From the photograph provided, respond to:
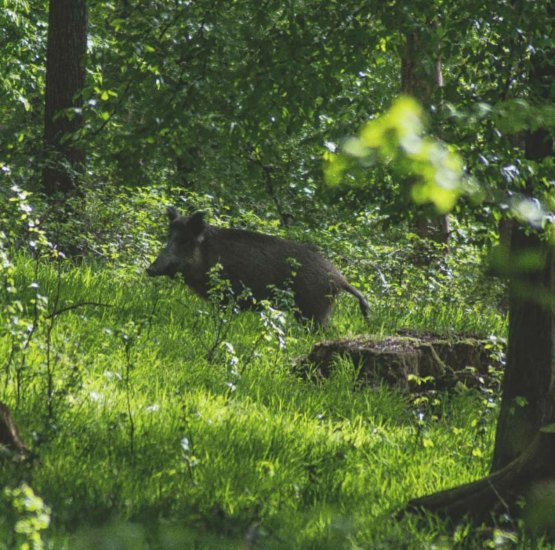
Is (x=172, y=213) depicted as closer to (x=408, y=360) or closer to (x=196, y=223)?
(x=196, y=223)

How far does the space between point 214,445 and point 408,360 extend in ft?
11.8

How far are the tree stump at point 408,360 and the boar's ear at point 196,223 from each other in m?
3.21

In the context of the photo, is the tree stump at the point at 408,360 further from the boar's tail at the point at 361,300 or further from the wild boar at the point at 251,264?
the wild boar at the point at 251,264

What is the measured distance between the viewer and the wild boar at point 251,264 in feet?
37.4

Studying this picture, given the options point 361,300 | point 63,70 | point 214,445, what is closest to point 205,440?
point 214,445

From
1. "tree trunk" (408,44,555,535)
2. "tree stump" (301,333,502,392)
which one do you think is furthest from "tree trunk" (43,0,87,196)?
"tree trunk" (408,44,555,535)

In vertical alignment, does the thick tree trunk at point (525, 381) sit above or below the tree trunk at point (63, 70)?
below

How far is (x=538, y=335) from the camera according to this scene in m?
5.36

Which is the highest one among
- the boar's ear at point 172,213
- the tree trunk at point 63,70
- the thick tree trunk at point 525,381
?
the tree trunk at point 63,70

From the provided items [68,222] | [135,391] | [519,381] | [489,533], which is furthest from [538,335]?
[68,222]

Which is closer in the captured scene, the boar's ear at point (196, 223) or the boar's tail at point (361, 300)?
the boar's tail at point (361, 300)

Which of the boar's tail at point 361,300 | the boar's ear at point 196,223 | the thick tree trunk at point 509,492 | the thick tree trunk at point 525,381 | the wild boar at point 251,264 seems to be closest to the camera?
the thick tree trunk at point 509,492

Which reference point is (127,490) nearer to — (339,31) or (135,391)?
(135,391)

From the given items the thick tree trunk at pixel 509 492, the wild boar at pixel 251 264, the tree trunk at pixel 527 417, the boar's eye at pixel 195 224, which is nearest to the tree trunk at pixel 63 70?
the wild boar at pixel 251 264
